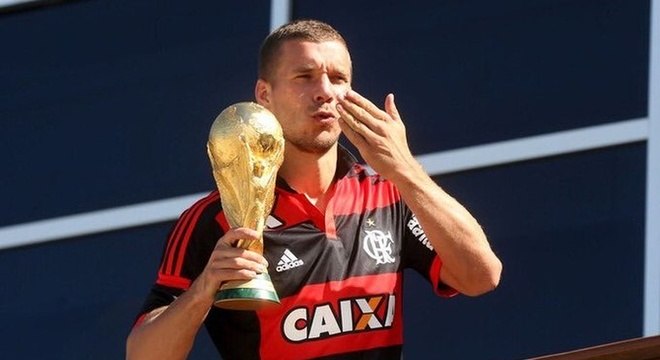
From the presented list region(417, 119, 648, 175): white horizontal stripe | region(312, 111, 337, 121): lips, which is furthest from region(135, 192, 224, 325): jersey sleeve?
region(417, 119, 648, 175): white horizontal stripe

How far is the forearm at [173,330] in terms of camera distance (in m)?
5.63

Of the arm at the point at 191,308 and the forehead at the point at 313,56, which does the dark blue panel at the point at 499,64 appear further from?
the arm at the point at 191,308

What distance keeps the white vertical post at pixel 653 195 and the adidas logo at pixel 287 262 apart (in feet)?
6.21

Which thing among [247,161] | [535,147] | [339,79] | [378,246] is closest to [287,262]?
[378,246]

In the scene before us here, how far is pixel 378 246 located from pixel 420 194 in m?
0.27

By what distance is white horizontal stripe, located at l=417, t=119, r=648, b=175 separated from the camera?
7855mm

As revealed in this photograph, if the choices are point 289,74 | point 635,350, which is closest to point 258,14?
point 289,74

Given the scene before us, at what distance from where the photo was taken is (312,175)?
6.11 meters

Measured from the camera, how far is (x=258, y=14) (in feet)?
28.8

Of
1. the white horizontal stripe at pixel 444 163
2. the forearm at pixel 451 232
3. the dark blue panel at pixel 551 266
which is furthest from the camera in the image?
the white horizontal stripe at pixel 444 163

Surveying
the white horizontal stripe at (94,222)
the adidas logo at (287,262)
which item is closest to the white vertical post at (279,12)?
the white horizontal stripe at (94,222)

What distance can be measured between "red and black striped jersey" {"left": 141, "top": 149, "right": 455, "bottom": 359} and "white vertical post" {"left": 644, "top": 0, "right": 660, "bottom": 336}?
5.48 ft

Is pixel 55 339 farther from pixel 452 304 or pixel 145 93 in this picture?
pixel 452 304

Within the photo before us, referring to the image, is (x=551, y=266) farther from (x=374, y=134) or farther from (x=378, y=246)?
(x=374, y=134)
